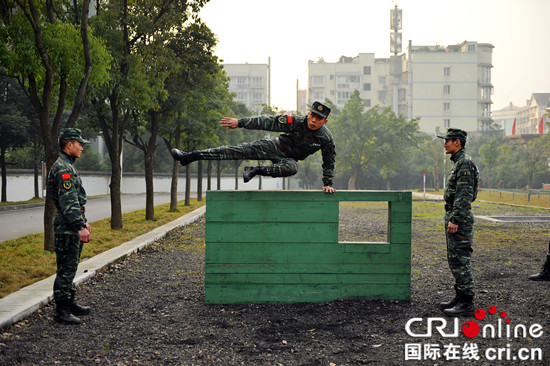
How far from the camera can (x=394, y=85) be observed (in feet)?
330

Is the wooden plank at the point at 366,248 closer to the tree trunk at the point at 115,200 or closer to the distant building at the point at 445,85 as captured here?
the tree trunk at the point at 115,200

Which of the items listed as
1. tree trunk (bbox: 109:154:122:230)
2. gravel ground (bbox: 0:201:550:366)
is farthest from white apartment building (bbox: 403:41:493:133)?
gravel ground (bbox: 0:201:550:366)

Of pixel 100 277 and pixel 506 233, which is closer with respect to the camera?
pixel 100 277

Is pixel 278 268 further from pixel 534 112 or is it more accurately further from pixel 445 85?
pixel 534 112

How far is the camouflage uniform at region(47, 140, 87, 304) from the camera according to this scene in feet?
18.9

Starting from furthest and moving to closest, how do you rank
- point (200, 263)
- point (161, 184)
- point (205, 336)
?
point (161, 184) < point (200, 263) < point (205, 336)

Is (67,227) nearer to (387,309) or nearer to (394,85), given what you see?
(387,309)

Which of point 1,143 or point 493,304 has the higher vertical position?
point 1,143

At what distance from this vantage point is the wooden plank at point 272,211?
6.51m

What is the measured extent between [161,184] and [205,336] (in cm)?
5444

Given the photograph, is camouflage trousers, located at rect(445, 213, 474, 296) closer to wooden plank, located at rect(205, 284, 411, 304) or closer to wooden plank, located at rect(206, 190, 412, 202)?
wooden plank, located at rect(206, 190, 412, 202)

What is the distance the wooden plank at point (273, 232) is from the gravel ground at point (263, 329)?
0.88 meters

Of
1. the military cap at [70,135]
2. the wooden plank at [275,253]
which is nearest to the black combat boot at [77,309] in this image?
the wooden plank at [275,253]

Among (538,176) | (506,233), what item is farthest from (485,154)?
(506,233)
